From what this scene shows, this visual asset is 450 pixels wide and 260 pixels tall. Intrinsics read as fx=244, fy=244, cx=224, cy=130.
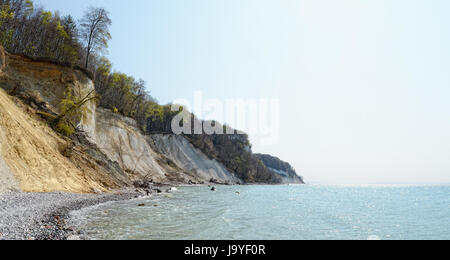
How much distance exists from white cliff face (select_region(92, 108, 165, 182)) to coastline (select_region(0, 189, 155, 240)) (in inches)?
818

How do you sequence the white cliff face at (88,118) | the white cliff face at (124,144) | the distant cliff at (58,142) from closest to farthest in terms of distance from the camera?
the distant cliff at (58,142) < the white cliff face at (88,118) < the white cliff face at (124,144)

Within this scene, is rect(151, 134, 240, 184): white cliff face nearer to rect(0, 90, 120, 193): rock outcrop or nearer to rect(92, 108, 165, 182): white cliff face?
rect(92, 108, 165, 182): white cliff face

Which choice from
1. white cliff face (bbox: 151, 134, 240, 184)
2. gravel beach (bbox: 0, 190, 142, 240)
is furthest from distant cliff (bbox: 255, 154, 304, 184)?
gravel beach (bbox: 0, 190, 142, 240)

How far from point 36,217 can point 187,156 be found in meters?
56.1

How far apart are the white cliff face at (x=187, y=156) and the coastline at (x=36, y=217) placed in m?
44.2

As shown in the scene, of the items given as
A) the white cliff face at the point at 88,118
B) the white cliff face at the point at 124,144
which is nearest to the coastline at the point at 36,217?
the white cliff face at the point at 88,118

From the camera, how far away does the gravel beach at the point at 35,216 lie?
24.4ft

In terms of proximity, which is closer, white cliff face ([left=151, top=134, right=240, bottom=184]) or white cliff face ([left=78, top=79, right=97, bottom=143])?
white cliff face ([left=78, top=79, right=97, bottom=143])

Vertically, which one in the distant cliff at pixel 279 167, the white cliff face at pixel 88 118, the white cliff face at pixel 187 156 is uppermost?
the white cliff face at pixel 88 118

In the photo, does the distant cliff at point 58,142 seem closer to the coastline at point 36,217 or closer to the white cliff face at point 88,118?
the white cliff face at point 88,118

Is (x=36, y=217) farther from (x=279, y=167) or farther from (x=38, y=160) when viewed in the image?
(x=279, y=167)

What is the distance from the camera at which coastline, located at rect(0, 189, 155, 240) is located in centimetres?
746
